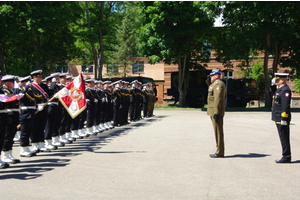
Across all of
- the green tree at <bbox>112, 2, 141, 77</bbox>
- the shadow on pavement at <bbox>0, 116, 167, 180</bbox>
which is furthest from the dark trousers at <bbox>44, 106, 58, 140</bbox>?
the green tree at <bbox>112, 2, 141, 77</bbox>

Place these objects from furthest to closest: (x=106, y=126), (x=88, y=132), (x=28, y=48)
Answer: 1. (x=28, y=48)
2. (x=106, y=126)
3. (x=88, y=132)

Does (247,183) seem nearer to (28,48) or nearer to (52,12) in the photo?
(52,12)

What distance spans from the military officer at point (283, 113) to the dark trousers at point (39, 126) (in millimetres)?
5976

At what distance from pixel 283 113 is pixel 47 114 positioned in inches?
248

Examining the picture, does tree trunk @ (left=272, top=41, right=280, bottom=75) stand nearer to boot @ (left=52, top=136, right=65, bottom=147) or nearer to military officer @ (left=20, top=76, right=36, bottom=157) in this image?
boot @ (left=52, top=136, right=65, bottom=147)

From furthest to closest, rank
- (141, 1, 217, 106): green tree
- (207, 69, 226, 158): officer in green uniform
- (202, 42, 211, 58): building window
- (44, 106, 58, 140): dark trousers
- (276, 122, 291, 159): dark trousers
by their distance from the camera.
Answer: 1. (202, 42, 211, 58): building window
2. (141, 1, 217, 106): green tree
3. (44, 106, 58, 140): dark trousers
4. (207, 69, 226, 158): officer in green uniform
5. (276, 122, 291, 159): dark trousers

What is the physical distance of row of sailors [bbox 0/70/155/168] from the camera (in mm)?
8008

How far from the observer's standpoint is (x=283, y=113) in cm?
795

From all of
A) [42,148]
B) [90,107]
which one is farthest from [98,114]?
[42,148]

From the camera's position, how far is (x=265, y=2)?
2778cm

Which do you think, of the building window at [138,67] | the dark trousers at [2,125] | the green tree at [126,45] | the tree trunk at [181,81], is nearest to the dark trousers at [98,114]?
the dark trousers at [2,125]

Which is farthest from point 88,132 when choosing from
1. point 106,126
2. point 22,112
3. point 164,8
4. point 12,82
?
point 164,8

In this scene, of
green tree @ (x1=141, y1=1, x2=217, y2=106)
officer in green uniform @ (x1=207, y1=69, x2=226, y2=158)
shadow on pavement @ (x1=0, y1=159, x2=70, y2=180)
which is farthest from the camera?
green tree @ (x1=141, y1=1, x2=217, y2=106)

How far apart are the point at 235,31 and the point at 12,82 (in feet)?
83.1
